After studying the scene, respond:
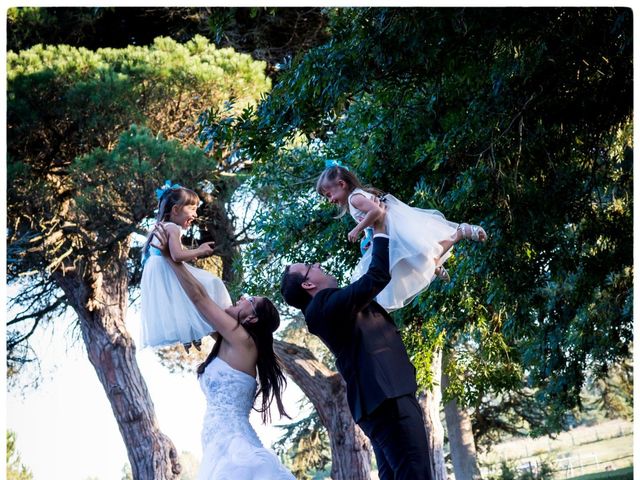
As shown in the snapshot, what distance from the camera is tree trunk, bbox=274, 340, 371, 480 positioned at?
10.2 m

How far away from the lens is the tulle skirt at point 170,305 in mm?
4215

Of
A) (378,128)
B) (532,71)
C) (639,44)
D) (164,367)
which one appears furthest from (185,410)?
(639,44)

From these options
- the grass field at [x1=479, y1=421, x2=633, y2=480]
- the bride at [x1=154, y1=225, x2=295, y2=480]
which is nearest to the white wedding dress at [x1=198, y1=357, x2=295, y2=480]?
the bride at [x1=154, y1=225, x2=295, y2=480]

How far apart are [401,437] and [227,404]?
0.92m

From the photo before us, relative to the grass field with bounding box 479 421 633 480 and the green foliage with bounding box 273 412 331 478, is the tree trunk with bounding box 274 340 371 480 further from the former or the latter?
the grass field with bounding box 479 421 633 480

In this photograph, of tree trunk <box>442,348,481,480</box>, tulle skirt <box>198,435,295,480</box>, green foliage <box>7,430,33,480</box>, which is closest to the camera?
tulle skirt <box>198,435,295,480</box>

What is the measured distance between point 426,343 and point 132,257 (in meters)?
4.81

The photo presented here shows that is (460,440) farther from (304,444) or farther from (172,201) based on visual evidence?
(172,201)

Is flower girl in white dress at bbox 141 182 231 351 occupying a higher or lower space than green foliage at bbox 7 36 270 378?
lower

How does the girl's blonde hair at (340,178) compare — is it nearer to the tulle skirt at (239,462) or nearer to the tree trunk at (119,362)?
the tulle skirt at (239,462)

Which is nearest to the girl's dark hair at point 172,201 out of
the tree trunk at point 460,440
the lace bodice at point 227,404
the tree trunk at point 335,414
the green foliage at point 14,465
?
the lace bodice at point 227,404

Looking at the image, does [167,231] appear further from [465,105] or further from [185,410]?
[185,410]

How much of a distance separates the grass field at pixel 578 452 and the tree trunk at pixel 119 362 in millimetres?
6069

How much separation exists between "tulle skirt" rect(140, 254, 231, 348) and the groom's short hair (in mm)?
770
